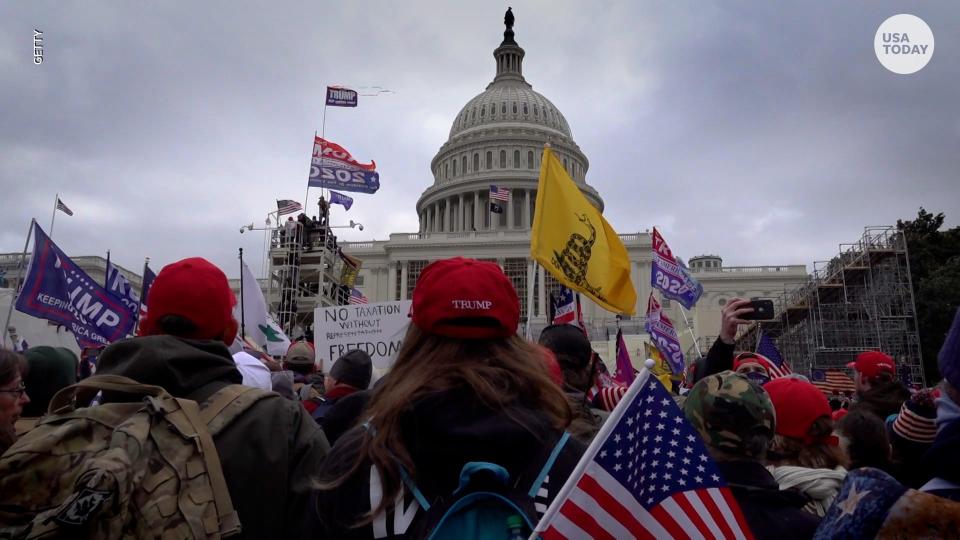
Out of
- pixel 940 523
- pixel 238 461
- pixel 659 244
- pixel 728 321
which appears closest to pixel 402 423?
pixel 238 461

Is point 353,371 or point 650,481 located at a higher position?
point 353,371

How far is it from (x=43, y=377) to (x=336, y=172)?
21.3 m

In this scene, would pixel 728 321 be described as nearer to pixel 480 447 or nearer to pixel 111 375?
pixel 480 447

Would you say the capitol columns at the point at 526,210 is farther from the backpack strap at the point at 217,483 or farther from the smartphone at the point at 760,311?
the backpack strap at the point at 217,483

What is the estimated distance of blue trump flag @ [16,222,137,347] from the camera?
9.74m

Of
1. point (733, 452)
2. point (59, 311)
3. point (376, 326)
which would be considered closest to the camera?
point (733, 452)

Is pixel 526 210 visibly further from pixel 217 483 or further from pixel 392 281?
pixel 217 483

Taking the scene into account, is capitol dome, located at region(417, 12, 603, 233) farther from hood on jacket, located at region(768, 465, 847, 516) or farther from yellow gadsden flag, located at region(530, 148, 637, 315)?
hood on jacket, located at region(768, 465, 847, 516)

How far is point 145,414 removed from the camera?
2.16 meters

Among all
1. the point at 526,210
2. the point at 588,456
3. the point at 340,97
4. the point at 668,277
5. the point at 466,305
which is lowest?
the point at 588,456

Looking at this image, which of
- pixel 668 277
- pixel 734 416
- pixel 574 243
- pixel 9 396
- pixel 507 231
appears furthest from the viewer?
pixel 507 231

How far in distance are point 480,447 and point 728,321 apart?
2.72m

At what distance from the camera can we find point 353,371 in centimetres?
515

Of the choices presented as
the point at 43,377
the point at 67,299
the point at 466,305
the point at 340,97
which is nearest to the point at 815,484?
the point at 466,305
